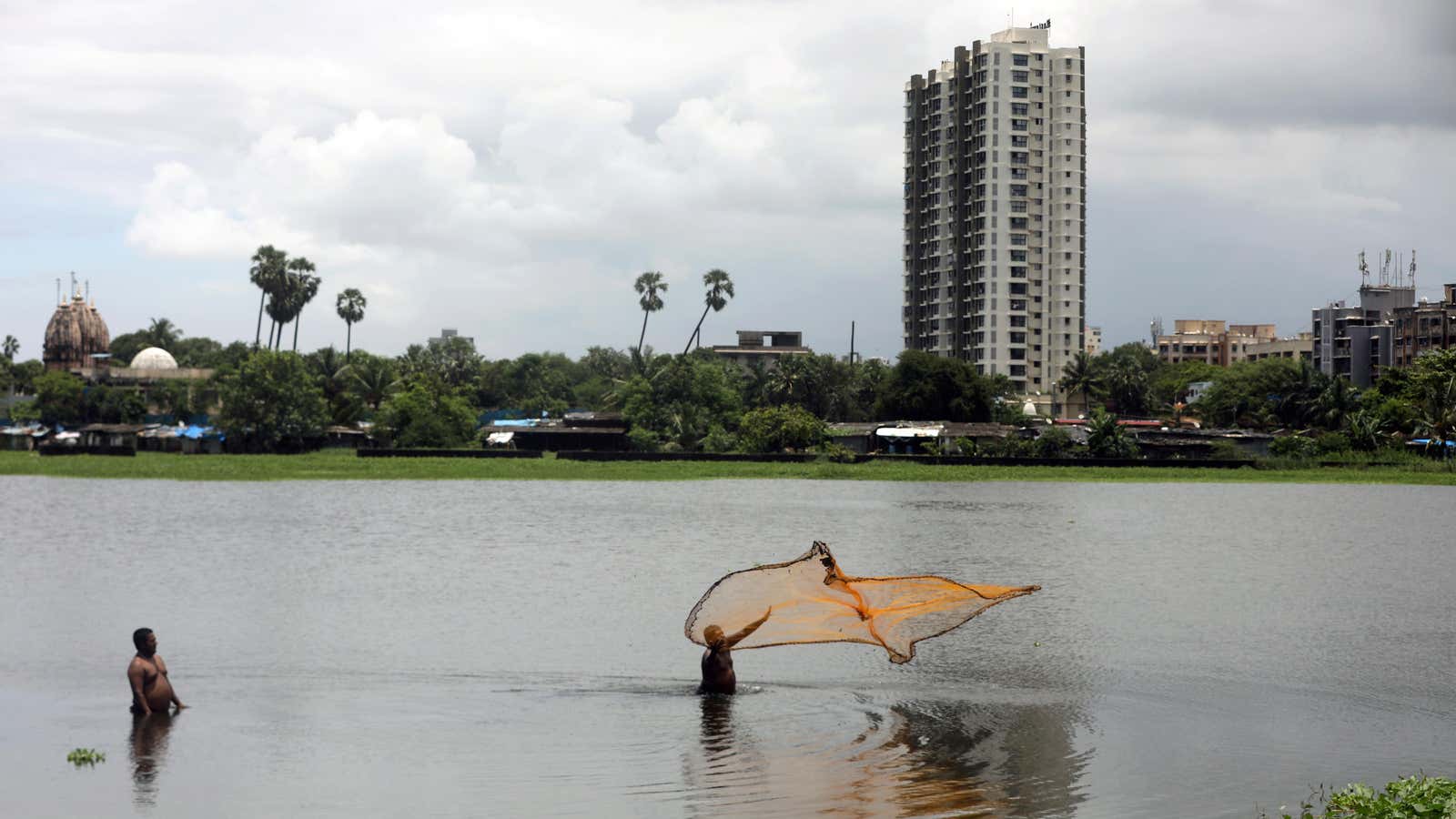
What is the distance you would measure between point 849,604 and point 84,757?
9280 millimetres

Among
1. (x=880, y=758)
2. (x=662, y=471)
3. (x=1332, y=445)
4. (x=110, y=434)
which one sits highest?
(x=1332, y=445)

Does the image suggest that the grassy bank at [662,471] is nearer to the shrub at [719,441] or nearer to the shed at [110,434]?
the shrub at [719,441]

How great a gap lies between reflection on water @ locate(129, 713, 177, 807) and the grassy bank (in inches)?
2374

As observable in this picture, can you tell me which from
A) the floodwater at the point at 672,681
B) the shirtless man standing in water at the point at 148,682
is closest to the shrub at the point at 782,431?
the floodwater at the point at 672,681

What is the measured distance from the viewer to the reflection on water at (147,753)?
1460 cm

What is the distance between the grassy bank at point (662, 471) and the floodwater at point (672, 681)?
3242 centimetres

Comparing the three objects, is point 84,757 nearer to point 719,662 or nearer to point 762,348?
point 719,662

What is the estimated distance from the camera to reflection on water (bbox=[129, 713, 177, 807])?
1460 centimetres

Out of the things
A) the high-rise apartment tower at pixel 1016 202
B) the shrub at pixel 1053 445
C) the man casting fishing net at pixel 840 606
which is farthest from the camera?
the high-rise apartment tower at pixel 1016 202

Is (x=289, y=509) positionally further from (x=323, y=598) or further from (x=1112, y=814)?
(x=1112, y=814)

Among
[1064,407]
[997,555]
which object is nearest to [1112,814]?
[997,555]

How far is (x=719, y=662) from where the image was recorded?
1966 cm

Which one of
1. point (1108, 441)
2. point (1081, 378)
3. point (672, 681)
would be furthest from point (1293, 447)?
point (672, 681)

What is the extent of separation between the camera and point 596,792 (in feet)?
49.1
